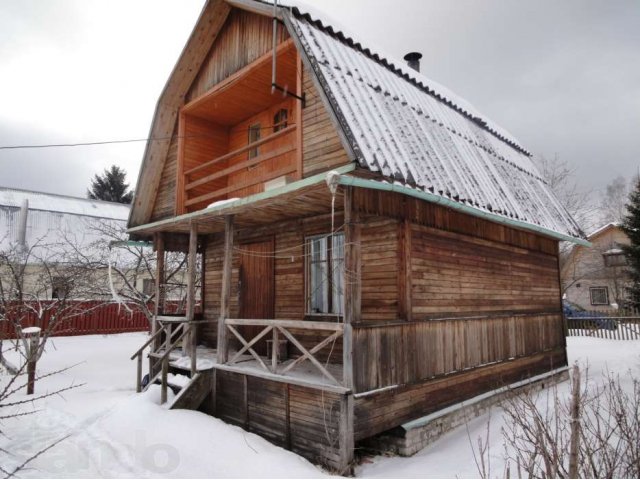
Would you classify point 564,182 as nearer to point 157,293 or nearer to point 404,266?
point 404,266

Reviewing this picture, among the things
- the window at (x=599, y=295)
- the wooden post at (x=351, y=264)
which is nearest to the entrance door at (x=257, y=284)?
the wooden post at (x=351, y=264)

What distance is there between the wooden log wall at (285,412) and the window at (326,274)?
2065 millimetres

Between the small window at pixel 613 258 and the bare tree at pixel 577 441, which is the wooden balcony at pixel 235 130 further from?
the small window at pixel 613 258

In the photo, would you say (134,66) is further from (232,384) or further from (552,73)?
(552,73)

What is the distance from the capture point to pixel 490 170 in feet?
35.0

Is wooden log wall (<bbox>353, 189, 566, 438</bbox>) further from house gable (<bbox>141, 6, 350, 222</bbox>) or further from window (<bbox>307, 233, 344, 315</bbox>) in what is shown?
house gable (<bbox>141, 6, 350, 222</bbox>)

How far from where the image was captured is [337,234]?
902cm

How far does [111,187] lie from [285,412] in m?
44.2

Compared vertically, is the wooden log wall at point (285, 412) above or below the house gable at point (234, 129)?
below

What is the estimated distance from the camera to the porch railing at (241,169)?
8062 millimetres

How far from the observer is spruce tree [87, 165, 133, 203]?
45031mm

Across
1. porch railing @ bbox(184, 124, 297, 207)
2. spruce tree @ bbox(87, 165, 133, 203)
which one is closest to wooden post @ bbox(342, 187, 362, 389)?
porch railing @ bbox(184, 124, 297, 207)

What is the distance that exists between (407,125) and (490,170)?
341cm

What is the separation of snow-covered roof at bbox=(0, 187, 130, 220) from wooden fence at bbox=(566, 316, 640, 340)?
29.9 meters
